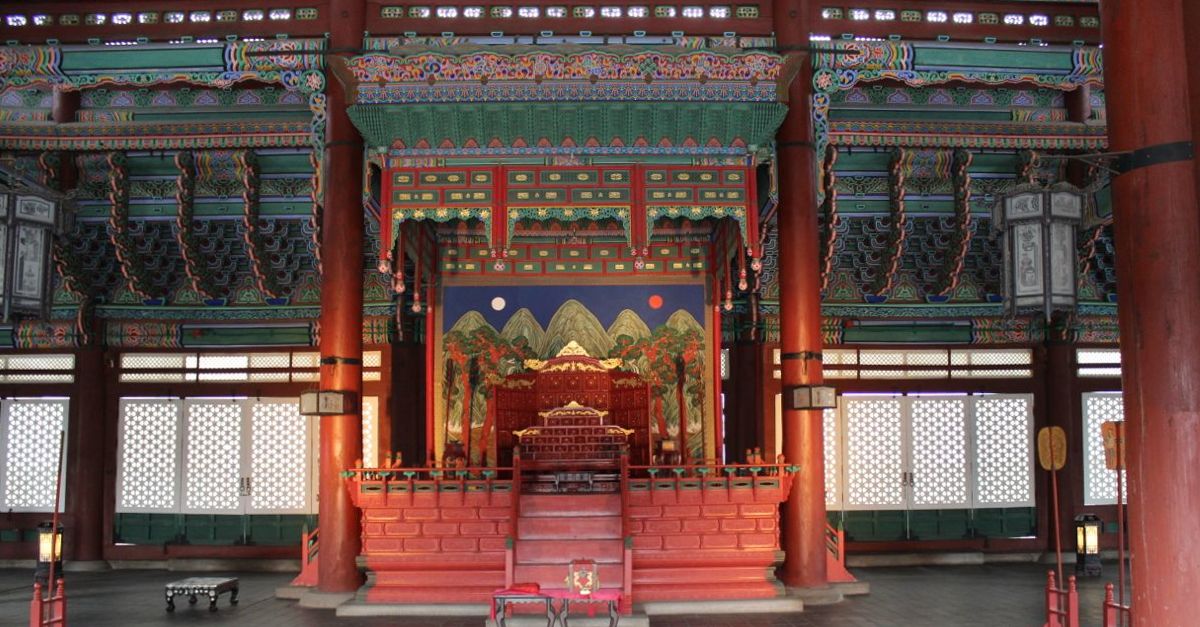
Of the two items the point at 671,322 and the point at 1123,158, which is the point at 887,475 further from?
the point at 1123,158

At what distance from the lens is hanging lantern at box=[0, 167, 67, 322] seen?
8.54m

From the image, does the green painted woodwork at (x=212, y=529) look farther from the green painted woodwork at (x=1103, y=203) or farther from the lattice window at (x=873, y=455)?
the green painted woodwork at (x=1103, y=203)

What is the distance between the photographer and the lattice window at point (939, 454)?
519 inches

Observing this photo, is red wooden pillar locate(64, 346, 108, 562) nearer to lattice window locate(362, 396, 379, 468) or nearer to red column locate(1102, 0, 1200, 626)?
lattice window locate(362, 396, 379, 468)

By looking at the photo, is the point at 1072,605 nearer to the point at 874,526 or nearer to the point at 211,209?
the point at 874,526

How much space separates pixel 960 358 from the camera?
44.1ft

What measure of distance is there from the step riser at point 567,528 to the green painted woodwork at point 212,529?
4.61 meters

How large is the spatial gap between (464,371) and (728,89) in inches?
196

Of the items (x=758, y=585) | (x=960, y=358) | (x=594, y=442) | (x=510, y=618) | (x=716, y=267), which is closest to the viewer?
(x=510, y=618)

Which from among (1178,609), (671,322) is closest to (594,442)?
(671,322)

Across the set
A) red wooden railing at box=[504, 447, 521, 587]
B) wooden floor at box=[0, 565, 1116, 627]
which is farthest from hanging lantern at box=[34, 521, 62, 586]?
red wooden railing at box=[504, 447, 521, 587]

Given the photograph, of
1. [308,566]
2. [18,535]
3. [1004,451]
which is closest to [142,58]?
[308,566]

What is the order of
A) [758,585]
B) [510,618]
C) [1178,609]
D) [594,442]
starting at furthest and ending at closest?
[594,442] < [758,585] < [510,618] < [1178,609]

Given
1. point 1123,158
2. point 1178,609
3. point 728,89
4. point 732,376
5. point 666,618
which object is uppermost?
point 728,89
